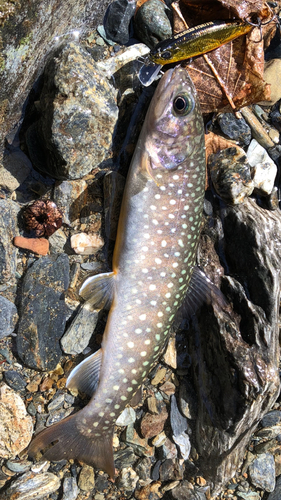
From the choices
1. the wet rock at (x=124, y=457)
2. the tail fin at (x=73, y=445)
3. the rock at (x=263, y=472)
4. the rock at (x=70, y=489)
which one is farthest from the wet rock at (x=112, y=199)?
the rock at (x=263, y=472)

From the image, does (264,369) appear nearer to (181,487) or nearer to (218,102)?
(181,487)

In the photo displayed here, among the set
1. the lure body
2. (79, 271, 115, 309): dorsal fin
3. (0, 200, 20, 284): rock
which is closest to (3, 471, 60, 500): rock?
(79, 271, 115, 309): dorsal fin

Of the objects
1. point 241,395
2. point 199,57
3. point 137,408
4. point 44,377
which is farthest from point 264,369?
point 199,57

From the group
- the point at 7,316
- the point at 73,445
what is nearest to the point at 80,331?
the point at 7,316

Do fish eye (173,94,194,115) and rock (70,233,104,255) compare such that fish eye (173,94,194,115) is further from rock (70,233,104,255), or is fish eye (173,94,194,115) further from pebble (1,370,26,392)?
pebble (1,370,26,392)

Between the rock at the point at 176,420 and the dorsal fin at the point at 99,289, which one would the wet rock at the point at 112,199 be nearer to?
the dorsal fin at the point at 99,289

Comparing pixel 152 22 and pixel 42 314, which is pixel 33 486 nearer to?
pixel 42 314
